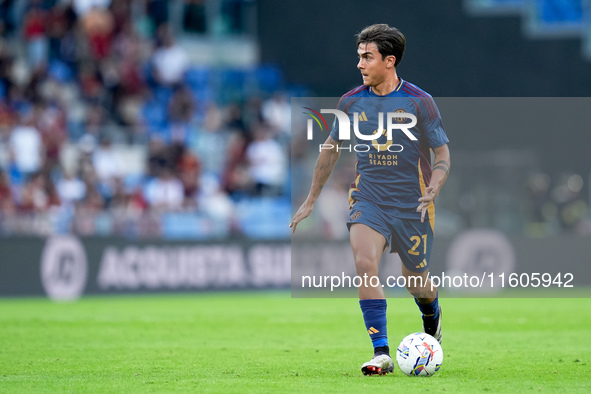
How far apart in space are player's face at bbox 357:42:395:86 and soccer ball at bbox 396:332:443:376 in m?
1.99

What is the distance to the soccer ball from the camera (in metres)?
7.25

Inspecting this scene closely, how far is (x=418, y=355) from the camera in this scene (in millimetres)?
7289

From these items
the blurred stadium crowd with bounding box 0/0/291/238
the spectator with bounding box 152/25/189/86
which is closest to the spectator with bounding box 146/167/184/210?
the blurred stadium crowd with bounding box 0/0/291/238

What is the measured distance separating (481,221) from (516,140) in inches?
138

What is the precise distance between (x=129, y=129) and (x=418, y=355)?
13.3 meters

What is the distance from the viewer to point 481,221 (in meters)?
19.5

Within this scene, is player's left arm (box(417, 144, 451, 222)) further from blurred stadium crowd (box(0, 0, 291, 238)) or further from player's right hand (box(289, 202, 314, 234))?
blurred stadium crowd (box(0, 0, 291, 238))

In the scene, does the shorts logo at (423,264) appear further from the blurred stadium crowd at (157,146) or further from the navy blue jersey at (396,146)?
the blurred stadium crowd at (157,146)

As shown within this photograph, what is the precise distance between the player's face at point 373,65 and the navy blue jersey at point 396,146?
0.55 feet

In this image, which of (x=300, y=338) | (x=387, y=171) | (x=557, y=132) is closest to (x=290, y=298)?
(x=300, y=338)

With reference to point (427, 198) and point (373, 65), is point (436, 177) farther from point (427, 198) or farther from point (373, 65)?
point (373, 65)

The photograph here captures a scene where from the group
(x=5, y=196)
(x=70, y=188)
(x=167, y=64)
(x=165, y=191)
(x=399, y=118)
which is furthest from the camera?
(x=167, y=64)

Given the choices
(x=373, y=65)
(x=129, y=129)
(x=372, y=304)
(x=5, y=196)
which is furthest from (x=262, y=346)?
(x=129, y=129)

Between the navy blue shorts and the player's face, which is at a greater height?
the player's face
